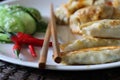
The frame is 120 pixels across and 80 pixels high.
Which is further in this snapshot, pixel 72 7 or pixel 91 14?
pixel 72 7

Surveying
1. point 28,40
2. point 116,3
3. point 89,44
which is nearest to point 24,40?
point 28,40

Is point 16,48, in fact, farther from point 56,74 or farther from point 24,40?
point 56,74

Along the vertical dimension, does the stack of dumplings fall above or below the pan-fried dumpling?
below

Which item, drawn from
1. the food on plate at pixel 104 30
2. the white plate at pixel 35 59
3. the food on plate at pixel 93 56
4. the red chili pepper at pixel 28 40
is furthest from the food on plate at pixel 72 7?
the food on plate at pixel 93 56

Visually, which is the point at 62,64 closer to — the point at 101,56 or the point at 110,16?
the point at 101,56

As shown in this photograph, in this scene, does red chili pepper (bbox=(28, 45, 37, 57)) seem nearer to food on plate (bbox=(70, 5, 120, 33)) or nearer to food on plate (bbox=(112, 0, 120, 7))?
food on plate (bbox=(70, 5, 120, 33))

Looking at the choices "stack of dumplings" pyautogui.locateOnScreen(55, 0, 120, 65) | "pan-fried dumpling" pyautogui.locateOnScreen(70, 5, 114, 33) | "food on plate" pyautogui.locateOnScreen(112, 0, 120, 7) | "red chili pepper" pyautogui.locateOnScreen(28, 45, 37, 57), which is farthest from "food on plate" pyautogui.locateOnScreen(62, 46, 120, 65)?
"food on plate" pyautogui.locateOnScreen(112, 0, 120, 7)
